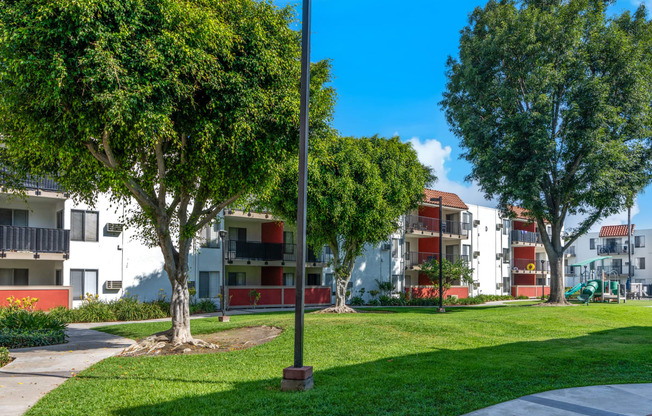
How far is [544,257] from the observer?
5981 cm

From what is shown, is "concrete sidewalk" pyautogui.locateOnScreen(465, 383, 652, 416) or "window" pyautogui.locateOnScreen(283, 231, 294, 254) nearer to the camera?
"concrete sidewalk" pyautogui.locateOnScreen(465, 383, 652, 416)

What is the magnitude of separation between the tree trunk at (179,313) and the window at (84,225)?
1446cm

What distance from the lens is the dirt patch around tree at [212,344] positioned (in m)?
12.8

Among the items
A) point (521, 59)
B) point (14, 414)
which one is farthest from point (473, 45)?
point (14, 414)

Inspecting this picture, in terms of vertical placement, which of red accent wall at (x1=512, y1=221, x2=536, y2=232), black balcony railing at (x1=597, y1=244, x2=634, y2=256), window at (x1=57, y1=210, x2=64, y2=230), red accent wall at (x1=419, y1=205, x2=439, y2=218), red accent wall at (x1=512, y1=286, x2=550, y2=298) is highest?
red accent wall at (x1=419, y1=205, x2=439, y2=218)

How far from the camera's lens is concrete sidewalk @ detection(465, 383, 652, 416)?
22.8ft

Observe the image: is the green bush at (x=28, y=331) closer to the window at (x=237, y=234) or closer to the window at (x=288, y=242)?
the window at (x=237, y=234)

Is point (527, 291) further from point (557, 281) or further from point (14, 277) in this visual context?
point (14, 277)

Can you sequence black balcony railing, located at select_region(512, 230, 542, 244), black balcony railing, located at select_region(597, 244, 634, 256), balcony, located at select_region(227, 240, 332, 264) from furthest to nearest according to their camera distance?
black balcony railing, located at select_region(597, 244, 634, 256) < black balcony railing, located at select_region(512, 230, 542, 244) < balcony, located at select_region(227, 240, 332, 264)

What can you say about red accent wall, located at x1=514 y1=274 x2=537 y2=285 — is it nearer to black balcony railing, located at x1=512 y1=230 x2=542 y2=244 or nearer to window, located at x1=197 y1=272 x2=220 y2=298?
black balcony railing, located at x1=512 y1=230 x2=542 y2=244

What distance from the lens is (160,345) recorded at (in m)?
13.2

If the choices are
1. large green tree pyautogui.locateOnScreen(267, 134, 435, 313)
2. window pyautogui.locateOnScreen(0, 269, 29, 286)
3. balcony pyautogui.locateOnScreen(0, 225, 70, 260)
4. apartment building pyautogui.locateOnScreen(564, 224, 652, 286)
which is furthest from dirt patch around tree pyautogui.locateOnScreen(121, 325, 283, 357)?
apartment building pyautogui.locateOnScreen(564, 224, 652, 286)

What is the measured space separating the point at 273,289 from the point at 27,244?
1470 centimetres

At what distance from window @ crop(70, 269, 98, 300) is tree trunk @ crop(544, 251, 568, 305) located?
24404 millimetres
